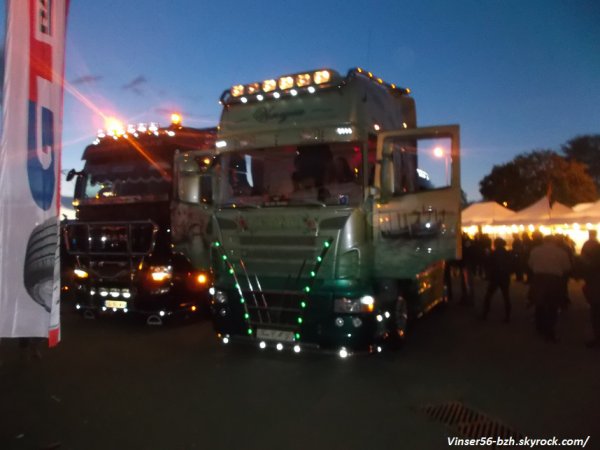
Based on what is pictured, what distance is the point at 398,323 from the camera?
25.7ft

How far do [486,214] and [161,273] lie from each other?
21.8m

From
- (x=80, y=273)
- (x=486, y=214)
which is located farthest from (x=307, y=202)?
(x=486, y=214)

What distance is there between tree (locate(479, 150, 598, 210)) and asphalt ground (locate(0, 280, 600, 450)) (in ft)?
93.6

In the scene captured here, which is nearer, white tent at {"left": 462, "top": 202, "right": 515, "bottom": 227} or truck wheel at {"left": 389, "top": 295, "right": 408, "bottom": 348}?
truck wheel at {"left": 389, "top": 295, "right": 408, "bottom": 348}

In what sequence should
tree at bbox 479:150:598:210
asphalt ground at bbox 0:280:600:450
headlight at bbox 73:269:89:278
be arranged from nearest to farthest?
asphalt ground at bbox 0:280:600:450
headlight at bbox 73:269:89:278
tree at bbox 479:150:598:210

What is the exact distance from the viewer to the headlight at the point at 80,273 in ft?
32.7

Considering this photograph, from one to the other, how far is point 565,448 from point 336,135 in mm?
4508

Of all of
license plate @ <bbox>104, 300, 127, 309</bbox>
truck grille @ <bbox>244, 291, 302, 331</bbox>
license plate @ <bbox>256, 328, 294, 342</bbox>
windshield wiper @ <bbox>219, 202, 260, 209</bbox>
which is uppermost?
windshield wiper @ <bbox>219, 202, 260, 209</bbox>

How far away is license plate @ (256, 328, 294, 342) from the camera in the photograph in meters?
7.20

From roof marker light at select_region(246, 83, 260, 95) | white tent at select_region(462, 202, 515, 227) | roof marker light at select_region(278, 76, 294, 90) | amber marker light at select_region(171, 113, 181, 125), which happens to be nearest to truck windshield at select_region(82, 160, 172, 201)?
amber marker light at select_region(171, 113, 181, 125)

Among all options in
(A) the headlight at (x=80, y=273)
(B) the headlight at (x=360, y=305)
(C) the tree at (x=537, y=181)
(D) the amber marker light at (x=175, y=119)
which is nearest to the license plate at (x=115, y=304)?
(A) the headlight at (x=80, y=273)

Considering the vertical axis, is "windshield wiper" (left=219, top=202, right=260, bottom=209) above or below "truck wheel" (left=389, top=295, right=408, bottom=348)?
above

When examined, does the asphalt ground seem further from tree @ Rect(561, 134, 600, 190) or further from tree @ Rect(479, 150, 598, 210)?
tree @ Rect(561, 134, 600, 190)

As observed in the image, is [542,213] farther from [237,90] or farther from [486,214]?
[237,90]
